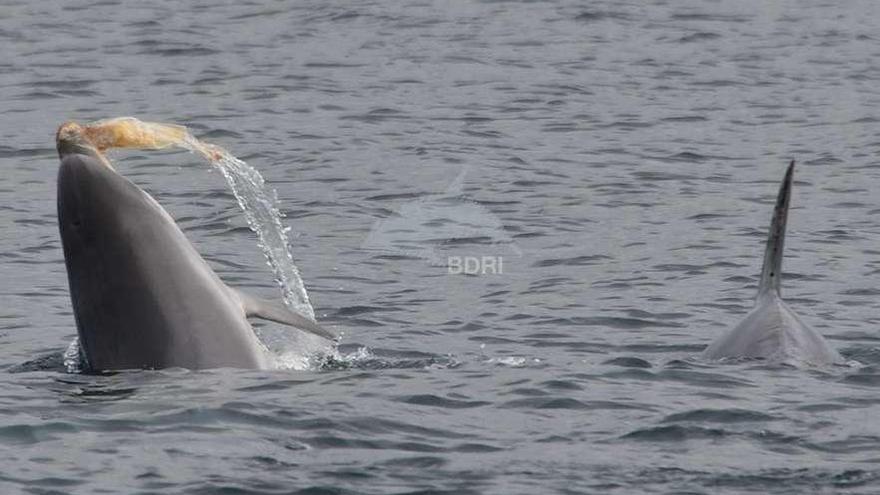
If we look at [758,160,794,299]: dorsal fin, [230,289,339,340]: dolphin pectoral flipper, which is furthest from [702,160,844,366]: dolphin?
[230,289,339,340]: dolphin pectoral flipper

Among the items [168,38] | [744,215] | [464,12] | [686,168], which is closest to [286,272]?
[744,215]

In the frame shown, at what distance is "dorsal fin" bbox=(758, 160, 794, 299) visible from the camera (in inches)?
558

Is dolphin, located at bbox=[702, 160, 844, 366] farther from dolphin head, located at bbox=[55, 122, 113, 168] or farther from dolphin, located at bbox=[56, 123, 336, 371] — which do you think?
dolphin head, located at bbox=[55, 122, 113, 168]

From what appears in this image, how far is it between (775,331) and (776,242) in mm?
645

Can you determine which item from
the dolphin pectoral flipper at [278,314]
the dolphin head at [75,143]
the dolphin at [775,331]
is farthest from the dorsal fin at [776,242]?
the dolphin head at [75,143]

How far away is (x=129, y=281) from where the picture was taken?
505 inches

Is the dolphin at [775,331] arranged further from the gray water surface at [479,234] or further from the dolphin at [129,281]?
the dolphin at [129,281]

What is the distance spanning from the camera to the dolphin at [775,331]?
554 inches

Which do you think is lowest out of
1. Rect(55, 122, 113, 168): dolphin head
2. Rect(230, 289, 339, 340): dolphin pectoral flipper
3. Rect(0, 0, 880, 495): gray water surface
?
Rect(0, 0, 880, 495): gray water surface

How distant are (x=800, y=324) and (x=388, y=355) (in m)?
3.21

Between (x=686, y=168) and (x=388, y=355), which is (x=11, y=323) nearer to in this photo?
(x=388, y=355)

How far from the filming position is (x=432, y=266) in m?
20.1

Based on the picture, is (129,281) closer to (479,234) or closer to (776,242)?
(776,242)

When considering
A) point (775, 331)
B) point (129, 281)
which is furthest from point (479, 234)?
point (129, 281)
